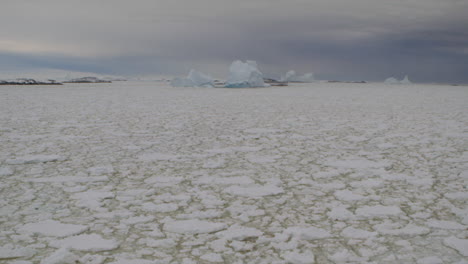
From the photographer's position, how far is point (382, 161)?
3.56 m

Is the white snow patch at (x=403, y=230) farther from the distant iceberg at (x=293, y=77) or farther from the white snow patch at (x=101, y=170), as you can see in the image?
the distant iceberg at (x=293, y=77)

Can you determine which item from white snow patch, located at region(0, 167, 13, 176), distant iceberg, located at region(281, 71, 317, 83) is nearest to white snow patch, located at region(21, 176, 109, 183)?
white snow patch, located at region(0, 167, 13, 176)

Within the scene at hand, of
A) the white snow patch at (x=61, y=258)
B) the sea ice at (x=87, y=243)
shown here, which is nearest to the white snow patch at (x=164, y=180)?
the sea ice at (x=87, y=243)

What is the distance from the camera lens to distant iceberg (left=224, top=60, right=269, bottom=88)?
983 inches

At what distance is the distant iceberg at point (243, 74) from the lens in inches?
983

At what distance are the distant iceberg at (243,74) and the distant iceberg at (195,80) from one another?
176 centimetres

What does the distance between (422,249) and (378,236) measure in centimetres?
22

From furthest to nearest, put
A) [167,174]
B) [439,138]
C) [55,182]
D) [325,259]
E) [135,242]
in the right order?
[439,138], [167,174], [55,182], [135,242], [325,259]

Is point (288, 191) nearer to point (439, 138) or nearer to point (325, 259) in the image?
point (325, 259)

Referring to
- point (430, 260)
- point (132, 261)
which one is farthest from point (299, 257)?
point (132, 261)

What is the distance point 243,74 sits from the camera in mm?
25047

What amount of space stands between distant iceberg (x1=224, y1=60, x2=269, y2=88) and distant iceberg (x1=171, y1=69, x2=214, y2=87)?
176 cm

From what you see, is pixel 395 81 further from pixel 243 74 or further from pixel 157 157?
pixel 157 157

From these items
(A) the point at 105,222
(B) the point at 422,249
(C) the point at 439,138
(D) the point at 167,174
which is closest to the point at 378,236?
(B) the point at 422,249
